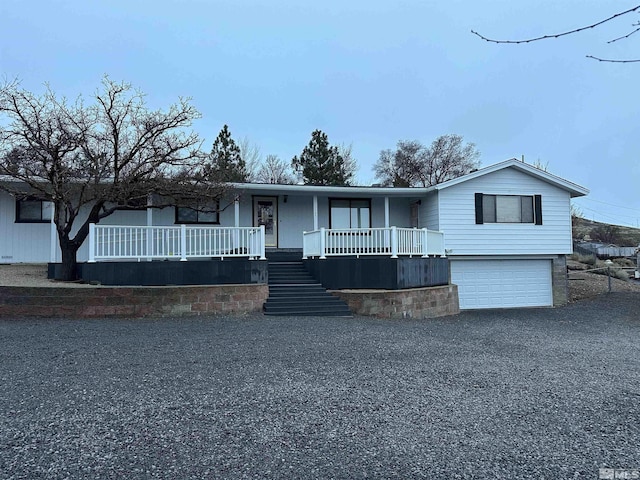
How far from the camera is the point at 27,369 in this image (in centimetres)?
481

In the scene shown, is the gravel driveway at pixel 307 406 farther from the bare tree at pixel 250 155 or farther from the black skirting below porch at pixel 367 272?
the bare tree at pixel 250 155

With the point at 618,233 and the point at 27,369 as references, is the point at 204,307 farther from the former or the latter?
the point at 618,233

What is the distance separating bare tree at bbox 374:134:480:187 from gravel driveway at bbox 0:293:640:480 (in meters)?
30.8

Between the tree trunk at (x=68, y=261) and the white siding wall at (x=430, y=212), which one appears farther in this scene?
the white siding wall at (x=430, y=212)

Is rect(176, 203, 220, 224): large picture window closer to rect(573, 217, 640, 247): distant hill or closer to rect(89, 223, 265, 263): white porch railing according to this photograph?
rect(89, 223, 265, 263): white porch railing

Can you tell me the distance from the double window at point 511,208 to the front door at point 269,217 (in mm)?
7138

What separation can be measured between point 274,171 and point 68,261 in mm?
24970

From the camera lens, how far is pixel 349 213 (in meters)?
15.7

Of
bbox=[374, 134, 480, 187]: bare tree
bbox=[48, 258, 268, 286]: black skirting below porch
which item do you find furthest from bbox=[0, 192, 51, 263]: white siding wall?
bbox=[374, 134, 480, 187]: bare tree

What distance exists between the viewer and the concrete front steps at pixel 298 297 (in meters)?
9.60

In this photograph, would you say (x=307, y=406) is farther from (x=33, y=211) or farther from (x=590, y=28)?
(x=33, y=211)

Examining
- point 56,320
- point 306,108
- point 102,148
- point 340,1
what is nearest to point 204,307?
point 56,320

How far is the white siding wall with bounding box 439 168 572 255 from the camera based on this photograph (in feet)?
47.0

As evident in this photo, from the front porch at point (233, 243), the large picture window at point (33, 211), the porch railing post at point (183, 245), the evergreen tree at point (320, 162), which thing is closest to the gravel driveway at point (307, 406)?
the porch railing post at point (183, 245)
